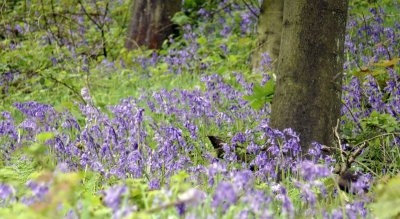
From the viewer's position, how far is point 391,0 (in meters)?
7.59

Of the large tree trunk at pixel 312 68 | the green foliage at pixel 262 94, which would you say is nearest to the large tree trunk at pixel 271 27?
the green foliage at pixel 262 94

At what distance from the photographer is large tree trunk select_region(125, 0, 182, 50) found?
25.7 ft

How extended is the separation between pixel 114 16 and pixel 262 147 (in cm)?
792

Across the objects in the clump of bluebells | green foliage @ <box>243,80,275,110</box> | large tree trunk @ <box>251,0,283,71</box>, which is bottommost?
the clump of bluebells

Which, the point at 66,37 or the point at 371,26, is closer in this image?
the point at 371,26

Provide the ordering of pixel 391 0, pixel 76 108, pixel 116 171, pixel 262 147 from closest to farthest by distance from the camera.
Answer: pixel 116 171, pixel 262 147, pixel 76 108, pixel 391 0

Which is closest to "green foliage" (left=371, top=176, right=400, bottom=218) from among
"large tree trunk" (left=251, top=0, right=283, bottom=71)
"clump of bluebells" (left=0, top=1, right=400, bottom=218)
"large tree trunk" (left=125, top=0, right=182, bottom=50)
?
"clump of bluebells" (left=0, top=1, right=400, bottom=218)

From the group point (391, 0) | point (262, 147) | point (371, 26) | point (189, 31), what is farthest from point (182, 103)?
point (391, 0)

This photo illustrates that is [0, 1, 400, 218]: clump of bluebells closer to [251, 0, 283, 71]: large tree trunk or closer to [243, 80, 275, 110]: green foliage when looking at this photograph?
[243, 80, 275, 110]: green foliage

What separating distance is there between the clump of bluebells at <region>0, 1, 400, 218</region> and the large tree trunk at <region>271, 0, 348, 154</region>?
15 cm

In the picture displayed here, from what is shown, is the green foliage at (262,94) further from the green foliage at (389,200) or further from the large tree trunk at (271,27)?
the large tree trunk at (271,27)

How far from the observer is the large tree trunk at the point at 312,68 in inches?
113

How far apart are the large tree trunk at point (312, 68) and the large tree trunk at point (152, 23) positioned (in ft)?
16.6

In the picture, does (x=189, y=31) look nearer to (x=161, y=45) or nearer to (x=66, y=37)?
(x=161, y=45)
